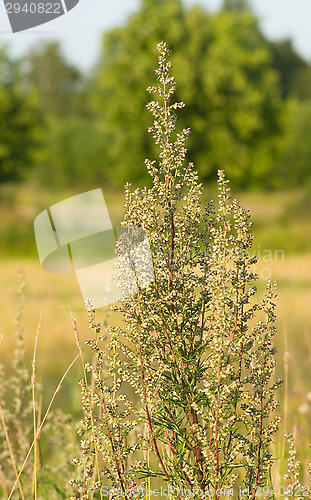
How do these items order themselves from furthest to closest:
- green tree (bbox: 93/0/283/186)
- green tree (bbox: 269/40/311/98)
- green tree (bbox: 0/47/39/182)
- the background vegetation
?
green tree (bbox: 269/40/311/98)
green tree (bbox: 0/47/39/182)
green tree (bbox: 93/0/283/186)
the background vegetation

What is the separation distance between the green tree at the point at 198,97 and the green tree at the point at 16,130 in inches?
128

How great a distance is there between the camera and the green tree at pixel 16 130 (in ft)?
86.5

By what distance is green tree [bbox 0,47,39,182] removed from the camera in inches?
1038

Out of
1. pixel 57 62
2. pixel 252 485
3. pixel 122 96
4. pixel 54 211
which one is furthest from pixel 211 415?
pixel 57 62

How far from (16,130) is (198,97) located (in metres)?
7.67

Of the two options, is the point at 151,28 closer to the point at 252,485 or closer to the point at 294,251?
the point at 294,251

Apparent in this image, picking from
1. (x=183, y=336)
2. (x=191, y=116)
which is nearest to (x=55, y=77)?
(x=191, y=116)

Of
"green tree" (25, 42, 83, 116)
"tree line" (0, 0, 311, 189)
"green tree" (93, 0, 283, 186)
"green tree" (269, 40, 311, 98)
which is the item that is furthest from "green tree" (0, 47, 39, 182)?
"green tree" (269, 40, 311, 98)

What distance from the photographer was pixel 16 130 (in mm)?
26797

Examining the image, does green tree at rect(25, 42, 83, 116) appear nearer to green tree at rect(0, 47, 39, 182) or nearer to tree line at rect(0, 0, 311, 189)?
tree line at rect(0, 0, 311, 189)

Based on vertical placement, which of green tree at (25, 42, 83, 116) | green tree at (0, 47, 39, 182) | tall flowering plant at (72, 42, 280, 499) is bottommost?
tall flowering plant at (72, 42, 280, 499)

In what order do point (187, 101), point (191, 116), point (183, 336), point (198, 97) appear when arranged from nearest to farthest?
point (183, 336)
point (187, 101)
point (198, 97)
point (191, 116)

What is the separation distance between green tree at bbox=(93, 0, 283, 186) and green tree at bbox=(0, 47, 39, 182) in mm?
3242

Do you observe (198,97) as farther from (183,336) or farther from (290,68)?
(290,68)
